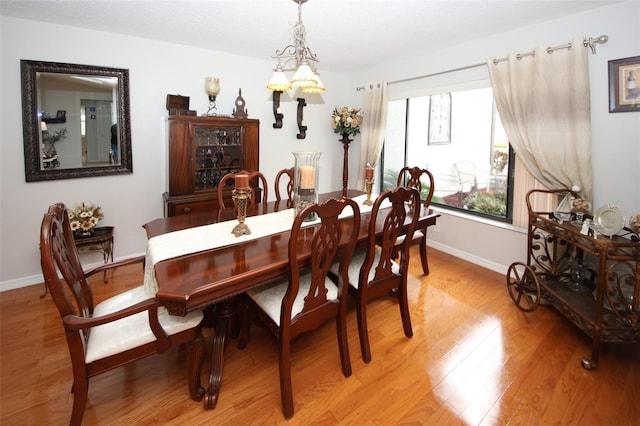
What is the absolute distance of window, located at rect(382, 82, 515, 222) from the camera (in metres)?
3.39

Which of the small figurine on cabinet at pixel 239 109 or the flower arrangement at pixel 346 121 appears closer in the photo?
the small figurine on cabinet at pixel 239 109

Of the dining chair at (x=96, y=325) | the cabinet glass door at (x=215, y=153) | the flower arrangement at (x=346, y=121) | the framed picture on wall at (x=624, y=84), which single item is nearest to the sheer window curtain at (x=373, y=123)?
the flower arrangement at (x=346, y=121)

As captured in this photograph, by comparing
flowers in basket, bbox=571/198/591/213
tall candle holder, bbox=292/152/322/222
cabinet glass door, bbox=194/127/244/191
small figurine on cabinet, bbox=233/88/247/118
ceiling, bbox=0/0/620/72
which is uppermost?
ceiling, bbox=0/0/620/72

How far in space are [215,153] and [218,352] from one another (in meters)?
2.30

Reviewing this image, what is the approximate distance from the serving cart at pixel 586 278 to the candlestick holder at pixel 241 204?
6.87 ft

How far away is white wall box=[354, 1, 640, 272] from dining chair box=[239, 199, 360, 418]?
213 cm

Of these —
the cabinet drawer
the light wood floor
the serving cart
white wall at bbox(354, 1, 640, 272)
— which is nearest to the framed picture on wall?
white wall at bbox(354, 1, 640, 272)

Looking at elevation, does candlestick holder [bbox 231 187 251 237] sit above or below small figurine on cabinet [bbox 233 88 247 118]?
below

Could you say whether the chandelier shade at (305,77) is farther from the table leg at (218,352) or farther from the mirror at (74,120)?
the mirror at (74,120)

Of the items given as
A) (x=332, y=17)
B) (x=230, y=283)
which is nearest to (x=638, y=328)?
(x=230, y=283)

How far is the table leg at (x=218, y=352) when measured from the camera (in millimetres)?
1616

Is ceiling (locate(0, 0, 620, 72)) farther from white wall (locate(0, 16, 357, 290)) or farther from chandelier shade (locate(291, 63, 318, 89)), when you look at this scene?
chandelier shade (locate(291, 63, 318, 89))

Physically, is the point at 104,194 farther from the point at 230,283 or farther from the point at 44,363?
the point at 230,283

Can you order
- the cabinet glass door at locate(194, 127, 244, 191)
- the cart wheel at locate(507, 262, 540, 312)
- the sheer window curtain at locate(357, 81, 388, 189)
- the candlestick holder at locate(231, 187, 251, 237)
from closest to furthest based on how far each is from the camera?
the candlestick holder at locate(231, 187, 251, 237) → the cart wheel at locate(507, 262, 540, 312) → the cabinet glass door at locate(194, 127, 244, 191) → the sheer window curtain at locate(357, 81, 388, 189)
